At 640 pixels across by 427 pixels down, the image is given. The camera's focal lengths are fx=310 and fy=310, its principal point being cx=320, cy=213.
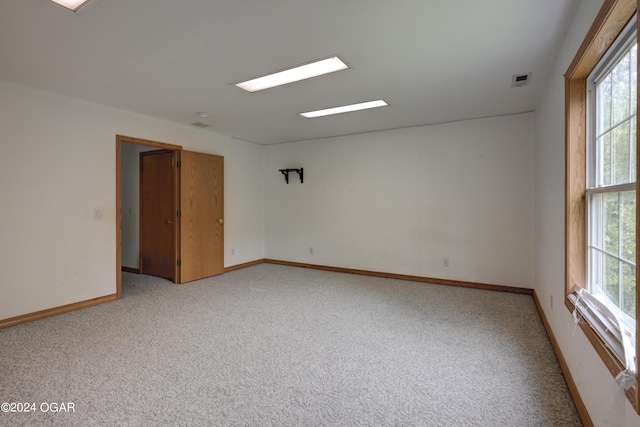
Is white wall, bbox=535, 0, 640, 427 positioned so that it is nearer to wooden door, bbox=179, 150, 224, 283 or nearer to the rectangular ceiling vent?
the rectangular ceiling vent

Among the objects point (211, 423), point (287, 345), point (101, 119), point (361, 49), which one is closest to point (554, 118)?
point (361, 49)

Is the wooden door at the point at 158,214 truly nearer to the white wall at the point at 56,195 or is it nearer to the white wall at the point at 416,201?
the white wall at the point at 56,195

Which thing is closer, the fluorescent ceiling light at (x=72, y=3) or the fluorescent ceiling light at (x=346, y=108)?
the fluorescent ceiling light at (x=72, y=3)

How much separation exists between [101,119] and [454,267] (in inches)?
200

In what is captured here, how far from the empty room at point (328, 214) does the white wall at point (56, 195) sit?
2 centimetres

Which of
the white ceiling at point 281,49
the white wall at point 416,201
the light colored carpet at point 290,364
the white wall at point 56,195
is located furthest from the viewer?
the white wall at point 416,201

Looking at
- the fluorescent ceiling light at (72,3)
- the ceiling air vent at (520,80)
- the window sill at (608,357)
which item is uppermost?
the ceiling air vent at (520,80)

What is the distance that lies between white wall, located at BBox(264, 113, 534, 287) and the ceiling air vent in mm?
1196

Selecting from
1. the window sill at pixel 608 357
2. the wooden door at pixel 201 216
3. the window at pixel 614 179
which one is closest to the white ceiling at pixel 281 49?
the window at pixel 614 179

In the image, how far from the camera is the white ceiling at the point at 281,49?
1918 millimetres

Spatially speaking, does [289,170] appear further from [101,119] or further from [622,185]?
[622,185]

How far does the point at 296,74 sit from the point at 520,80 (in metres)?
2.17

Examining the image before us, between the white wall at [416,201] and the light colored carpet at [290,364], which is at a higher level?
the white wall at [416,201]

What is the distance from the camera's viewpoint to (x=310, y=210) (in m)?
5.89
